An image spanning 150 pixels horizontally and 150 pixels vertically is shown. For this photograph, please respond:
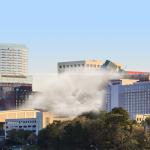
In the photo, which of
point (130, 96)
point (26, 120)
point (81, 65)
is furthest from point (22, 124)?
point (81, 65)

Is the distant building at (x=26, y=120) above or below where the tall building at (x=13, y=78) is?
below

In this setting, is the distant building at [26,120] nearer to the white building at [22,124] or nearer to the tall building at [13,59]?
the white building at [22,124]

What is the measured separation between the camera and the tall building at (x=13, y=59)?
577 ft

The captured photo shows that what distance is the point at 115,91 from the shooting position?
354 ft

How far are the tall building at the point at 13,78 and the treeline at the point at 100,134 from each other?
67.3m

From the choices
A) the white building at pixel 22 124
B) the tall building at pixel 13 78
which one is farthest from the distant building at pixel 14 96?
the white building at pixel 22 124

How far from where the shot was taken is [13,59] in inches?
6900

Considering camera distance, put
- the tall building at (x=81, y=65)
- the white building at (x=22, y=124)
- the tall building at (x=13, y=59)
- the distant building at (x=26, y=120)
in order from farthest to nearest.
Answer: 1. the tall building at (x=13, y=59)
2. the tall building at (x=81, y=65)
3. the white building at (x=22, y=124)
4. the distant building at (x=26, y=120)

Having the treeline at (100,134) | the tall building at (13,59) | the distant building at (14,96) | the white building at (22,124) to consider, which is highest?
the tall building at (13,59)

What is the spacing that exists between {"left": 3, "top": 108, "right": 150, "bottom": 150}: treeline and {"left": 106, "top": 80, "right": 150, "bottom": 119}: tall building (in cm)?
4364

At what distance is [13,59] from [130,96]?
7184 centimetres

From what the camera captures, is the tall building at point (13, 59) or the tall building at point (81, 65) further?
the tall building at point (13, 59)

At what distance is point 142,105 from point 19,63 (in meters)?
73.6

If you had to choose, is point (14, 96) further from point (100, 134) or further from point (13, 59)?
point (100, 134)
